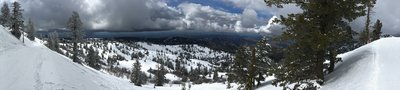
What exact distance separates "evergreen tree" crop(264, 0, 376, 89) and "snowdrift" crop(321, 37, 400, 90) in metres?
1.18

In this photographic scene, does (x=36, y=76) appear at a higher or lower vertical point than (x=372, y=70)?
lower

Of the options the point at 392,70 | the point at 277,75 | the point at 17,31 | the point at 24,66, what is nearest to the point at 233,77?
the point at 24,66

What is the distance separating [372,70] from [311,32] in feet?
12.6

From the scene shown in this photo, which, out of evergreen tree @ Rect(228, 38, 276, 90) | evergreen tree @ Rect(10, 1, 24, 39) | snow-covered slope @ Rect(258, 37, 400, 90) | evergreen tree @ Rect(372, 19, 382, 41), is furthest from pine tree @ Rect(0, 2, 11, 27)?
snow-covered slope @ Rect(258, 37, 400, 90)

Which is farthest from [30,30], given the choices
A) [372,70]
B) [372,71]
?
[372,71]

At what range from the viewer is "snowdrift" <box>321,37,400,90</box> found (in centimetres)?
1797

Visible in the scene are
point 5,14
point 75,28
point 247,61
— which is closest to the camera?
point 247,61

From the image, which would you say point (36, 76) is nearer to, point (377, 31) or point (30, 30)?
point (377, 31)

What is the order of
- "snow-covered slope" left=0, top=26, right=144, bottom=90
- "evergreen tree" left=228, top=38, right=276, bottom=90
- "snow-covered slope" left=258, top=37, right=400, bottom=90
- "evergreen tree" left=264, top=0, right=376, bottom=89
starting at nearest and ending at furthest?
1. "snow-covered slope" left=258, top=37, right=400, bottom=90
2. "evergreen tree" left=264, top=0, right=376, bottom=89
3. "snow-covered slope" left=0, top=26, right=144, bottom=90
4. "evergreen tree" left=228, top=38, right=276, bottom=90

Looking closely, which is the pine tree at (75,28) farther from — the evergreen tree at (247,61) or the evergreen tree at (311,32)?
the evergreen tree at (311,32)

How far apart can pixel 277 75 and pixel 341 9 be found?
5.15 meters

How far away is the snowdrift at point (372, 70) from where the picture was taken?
17969 millimetres

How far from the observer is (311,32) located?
22344 mm

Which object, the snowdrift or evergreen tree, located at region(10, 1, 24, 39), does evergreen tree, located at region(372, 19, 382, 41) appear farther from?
evergreen tree, located at region(10, 1, 24, 39)
